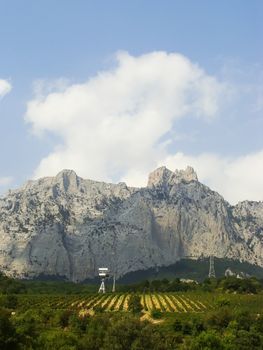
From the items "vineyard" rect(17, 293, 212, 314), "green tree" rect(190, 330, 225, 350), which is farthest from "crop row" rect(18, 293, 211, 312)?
"green tree" rect(190, 330, 225, 350)

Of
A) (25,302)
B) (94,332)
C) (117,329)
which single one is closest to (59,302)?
(25,302)

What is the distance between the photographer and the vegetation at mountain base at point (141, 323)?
177 ft

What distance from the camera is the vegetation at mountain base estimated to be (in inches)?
2124

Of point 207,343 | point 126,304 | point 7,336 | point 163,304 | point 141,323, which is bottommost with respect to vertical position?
point 207,343

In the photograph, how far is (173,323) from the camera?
85750mm

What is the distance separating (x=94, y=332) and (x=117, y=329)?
30.0ft

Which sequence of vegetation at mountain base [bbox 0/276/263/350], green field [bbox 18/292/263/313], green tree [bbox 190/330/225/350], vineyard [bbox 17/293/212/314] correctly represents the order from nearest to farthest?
vegetation at mountain base [bbox 0/276/263/350]
green tree [bbox 190/330/225/350]
green field [bbox 18/292/263/313]
vineyard [bbox 17/293/212/314]

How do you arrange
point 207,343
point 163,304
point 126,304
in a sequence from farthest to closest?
point 126,304
point 163,304
point 207,343

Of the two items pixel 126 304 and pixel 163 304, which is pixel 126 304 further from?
pixel 163 304

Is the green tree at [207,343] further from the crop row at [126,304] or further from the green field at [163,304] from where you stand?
the crop row at [126,304]

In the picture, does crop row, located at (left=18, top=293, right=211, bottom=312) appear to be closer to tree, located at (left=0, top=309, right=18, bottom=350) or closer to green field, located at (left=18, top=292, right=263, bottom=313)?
green field, located at (left=18, top=292, right=263, bottom=313)

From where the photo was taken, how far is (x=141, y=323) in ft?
195

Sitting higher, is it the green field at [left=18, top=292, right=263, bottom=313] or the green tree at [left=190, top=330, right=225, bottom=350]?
the green field at [left=18, top=292, right=263, bottom=313]

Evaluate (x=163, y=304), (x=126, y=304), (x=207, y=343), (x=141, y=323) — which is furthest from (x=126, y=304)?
(x=141, y=323)
